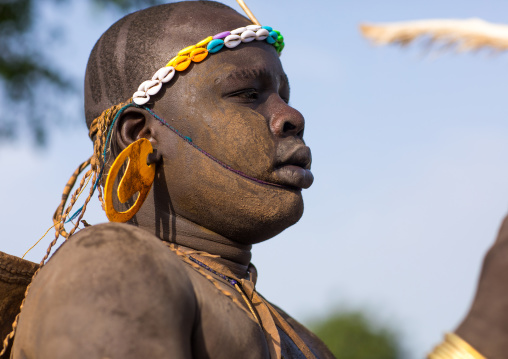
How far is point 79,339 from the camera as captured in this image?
2.40 m

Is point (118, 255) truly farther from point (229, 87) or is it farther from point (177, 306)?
point (229, 87)

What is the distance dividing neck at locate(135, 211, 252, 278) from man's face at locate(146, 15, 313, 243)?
4 cm

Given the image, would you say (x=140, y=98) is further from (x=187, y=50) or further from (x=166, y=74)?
(x=187, y=50)

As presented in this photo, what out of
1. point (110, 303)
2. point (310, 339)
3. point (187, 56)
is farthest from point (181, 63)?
point (310, 339)

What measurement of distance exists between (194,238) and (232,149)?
414mm

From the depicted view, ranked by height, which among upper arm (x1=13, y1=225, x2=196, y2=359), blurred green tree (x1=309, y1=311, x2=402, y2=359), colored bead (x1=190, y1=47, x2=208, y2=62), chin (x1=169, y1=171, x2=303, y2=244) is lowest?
blurred green tree (x1=309, y1=311, x2=402, y2=359)

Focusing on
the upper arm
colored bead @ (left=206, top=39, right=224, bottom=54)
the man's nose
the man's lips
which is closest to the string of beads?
colored bead @ (left=206, top=39, right=224, bottom=54)

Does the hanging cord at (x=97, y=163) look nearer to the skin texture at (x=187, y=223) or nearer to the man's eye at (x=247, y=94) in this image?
the skin texture at (x=187, y=223)

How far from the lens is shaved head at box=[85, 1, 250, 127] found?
3471 millimetres

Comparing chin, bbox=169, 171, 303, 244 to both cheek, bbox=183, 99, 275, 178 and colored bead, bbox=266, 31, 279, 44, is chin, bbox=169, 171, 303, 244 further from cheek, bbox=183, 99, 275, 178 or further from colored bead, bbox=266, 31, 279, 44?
colored bead, bbox=266, 31, 279, 44

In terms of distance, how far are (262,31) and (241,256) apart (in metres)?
1.02

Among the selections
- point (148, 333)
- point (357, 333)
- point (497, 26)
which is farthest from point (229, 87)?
point (357, 333)

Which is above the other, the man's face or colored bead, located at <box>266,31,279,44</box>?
colored bead, located at <box>266,31,279,44</box>

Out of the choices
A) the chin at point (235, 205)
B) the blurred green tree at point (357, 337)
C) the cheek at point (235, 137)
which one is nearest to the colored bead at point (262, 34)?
the cheek at point (235, 137)
